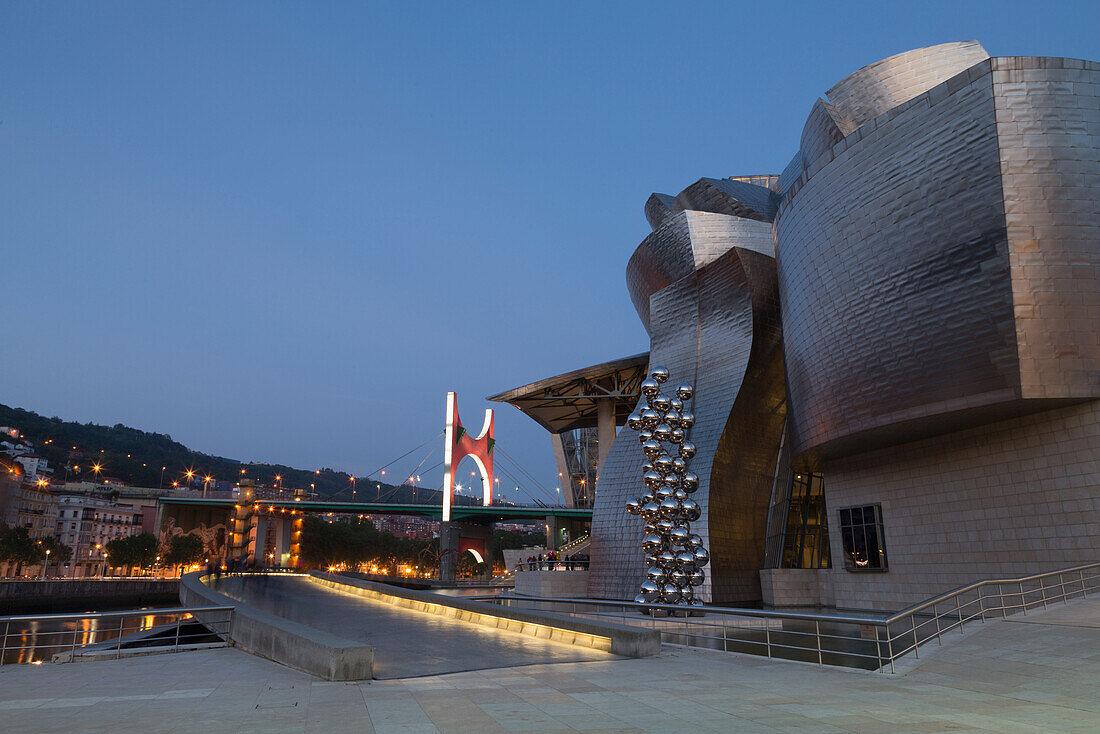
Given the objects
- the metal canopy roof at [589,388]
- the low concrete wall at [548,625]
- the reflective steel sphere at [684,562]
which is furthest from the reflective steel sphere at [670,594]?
the metal canopy roof at [589,388]

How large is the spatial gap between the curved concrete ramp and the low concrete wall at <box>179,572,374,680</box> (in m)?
0.48

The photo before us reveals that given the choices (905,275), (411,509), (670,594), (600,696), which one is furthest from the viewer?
(411,509)

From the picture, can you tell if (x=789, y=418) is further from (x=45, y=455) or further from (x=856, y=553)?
(x=45, y=455)

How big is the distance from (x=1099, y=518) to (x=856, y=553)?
7.22 metres

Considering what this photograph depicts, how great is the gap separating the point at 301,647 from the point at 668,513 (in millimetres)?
10375

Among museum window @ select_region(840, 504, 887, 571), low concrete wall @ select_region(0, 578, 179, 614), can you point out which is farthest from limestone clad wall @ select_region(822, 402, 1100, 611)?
low concrete wall @ select_region(0, 578, 179, 614)

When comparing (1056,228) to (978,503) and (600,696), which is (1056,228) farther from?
(600,696)

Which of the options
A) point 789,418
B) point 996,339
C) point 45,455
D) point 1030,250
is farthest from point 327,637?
point 45,455

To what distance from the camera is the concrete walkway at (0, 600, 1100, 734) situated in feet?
17.9

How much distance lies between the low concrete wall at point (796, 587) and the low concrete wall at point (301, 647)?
54.7ft

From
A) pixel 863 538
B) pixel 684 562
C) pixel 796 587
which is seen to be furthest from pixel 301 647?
pixel 796 587

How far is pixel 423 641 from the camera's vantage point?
11.1 meters

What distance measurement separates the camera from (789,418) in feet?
74.8

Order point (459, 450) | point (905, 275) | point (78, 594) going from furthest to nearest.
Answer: point (459, 450) < point (78, 594) < point (905, 275)
